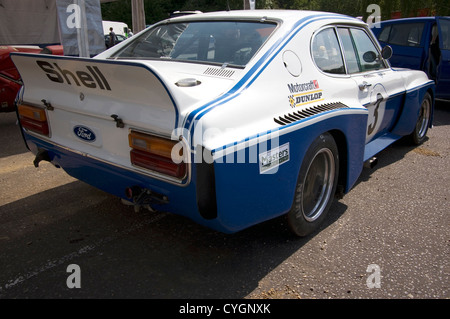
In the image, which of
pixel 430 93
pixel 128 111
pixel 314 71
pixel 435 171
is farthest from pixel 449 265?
pixel 430 93

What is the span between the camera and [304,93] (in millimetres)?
2465

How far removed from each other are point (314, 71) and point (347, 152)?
69 centimetres

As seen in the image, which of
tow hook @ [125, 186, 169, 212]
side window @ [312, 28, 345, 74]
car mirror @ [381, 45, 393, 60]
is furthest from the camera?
car mirror @ [381, 45, 393, 60]

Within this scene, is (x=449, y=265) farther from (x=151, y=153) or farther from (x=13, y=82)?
(x=13, y=82)

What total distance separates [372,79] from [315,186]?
134cm

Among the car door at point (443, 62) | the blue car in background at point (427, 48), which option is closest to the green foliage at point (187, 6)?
the car door at point (443, 62)

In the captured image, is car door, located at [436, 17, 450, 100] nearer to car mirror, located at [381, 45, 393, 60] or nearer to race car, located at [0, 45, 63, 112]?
car mirror, located at [381, 45, 393, 60]

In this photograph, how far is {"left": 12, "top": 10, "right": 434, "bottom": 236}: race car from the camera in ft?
6.26

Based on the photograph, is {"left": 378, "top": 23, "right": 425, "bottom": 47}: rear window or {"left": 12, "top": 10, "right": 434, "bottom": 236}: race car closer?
{"left": 12, "top": 10, "right": 434, "bottom": 236}: race car

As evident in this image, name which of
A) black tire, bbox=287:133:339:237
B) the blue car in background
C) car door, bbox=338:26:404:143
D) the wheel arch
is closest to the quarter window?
car door, bbox=338:26:404:143

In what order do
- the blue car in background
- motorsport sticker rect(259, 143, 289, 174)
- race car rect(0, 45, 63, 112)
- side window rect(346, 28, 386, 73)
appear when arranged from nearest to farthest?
motorsport sticker rect(259, 143, 289, 174)
side window rect(346, 28, 386, 73)
race car rect(0, 45, 63, 112)
the blue car in background

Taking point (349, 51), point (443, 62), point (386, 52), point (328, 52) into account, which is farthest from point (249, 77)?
point (443, 62)

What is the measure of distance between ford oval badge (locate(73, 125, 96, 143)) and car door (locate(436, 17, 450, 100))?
6.65m
